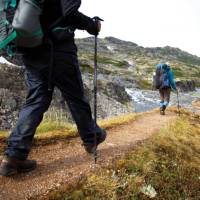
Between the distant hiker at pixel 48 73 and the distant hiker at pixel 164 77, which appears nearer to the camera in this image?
the distant hiker at pixel 48 73

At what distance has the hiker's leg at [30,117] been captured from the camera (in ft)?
18.4

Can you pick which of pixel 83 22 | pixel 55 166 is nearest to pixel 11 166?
pixel 55 166

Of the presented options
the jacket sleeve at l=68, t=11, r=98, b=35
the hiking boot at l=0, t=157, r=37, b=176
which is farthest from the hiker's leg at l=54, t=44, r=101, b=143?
the hiking boot at l=0, t=157, r=37, b=176

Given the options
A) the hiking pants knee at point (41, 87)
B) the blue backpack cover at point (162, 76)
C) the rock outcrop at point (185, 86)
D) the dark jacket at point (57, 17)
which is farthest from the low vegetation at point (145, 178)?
the rock outcrop at point (185, 86)

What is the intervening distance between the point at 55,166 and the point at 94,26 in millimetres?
2648

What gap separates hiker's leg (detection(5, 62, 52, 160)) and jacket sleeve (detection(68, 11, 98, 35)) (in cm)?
100

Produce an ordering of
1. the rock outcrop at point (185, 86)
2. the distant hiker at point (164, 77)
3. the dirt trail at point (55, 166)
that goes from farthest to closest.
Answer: the rock outcrop at point (185, 86) < the distant hiker at point (164, 77) < the dirt trail at point (55, 166)

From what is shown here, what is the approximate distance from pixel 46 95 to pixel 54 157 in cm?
188

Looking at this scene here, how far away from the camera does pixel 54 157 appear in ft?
23.9

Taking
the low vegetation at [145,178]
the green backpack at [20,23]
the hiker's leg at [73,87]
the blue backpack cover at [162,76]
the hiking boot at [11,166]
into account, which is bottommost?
the low vegetation at [145,178]

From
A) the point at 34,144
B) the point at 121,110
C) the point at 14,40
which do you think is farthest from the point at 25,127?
Result: the point at 121,110

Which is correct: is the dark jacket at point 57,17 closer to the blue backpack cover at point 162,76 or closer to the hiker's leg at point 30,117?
the hiker's leg at point 30,117

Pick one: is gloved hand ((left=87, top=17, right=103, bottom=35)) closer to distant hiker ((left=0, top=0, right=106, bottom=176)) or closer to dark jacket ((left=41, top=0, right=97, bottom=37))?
distant hiker ((left=0, top=0, right=106, bottom=176))

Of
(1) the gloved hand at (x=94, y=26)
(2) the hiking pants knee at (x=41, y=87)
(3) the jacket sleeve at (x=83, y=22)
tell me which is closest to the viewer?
(2) the hiking pants knee at (x=41, y=87)
